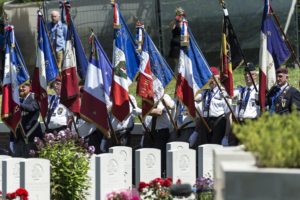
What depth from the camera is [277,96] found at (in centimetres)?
1509

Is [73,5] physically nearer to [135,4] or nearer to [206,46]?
[135,4]

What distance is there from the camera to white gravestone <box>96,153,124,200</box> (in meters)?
13.3

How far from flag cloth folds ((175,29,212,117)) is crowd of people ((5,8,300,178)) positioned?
166mm

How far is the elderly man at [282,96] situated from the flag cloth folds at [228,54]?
1.17 m

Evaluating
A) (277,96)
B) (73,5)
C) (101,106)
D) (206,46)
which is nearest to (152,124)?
(101,106)

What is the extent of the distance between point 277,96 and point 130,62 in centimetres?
328

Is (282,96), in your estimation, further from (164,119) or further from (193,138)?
(164,119)

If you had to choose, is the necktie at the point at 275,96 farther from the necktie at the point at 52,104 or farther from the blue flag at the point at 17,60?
the blue flag at the point at 17,60

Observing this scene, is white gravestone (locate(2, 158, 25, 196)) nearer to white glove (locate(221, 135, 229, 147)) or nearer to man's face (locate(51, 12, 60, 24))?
white glove (locate(221, 135, 229, 147))

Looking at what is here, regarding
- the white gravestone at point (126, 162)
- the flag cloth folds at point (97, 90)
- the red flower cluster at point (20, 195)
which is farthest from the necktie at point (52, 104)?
the red flower cluster at point (20, 195)

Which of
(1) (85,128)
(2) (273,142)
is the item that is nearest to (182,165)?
(1) (85,128)

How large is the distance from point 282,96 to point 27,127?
497cm

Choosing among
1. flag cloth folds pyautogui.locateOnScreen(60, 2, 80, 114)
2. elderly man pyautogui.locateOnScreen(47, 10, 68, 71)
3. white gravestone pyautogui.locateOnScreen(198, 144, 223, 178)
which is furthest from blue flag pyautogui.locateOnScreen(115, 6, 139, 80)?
elderly man pyautogui.locateOnScreen(47, 10, 68, 71)

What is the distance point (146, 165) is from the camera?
13.9 metres
